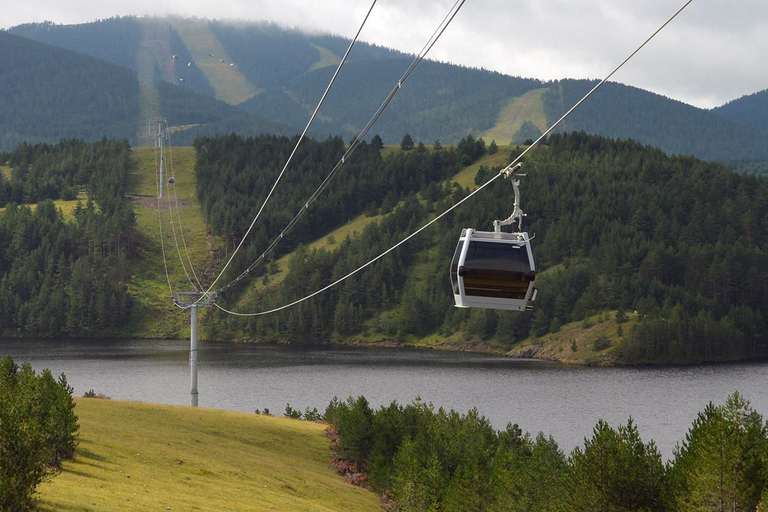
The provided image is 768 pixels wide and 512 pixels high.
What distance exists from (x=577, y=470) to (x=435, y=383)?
8198 cm

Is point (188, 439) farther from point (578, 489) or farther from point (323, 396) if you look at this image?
point (323, 396)

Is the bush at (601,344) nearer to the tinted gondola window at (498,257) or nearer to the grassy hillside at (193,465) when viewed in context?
Result: the grassy hillside at (193,465)

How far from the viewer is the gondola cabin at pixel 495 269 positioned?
28.8 m

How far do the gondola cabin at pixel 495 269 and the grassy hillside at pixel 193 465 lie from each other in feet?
55.5

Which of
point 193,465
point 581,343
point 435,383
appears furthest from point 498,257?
point 581,343

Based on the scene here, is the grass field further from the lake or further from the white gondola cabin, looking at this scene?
the white gondola cabin

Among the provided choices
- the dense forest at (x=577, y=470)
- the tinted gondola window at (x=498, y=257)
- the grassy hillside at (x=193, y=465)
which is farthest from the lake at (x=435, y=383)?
the tinted gondola window at (x=498, y=257)

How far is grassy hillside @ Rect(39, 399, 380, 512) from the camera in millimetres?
40812

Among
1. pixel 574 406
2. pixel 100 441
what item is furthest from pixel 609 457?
pixel 574 406

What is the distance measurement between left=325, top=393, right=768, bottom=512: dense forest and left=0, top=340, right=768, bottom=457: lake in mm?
21648

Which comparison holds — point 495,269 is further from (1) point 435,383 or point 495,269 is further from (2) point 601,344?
(2) point 601,344

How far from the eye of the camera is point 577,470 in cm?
4575

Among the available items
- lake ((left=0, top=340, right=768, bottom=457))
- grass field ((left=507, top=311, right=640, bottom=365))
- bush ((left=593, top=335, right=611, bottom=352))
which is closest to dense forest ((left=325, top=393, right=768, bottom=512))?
lake ((left=0, top=340, right=768, bottom=457))

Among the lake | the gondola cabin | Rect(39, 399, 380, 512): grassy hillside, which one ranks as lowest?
the lake
